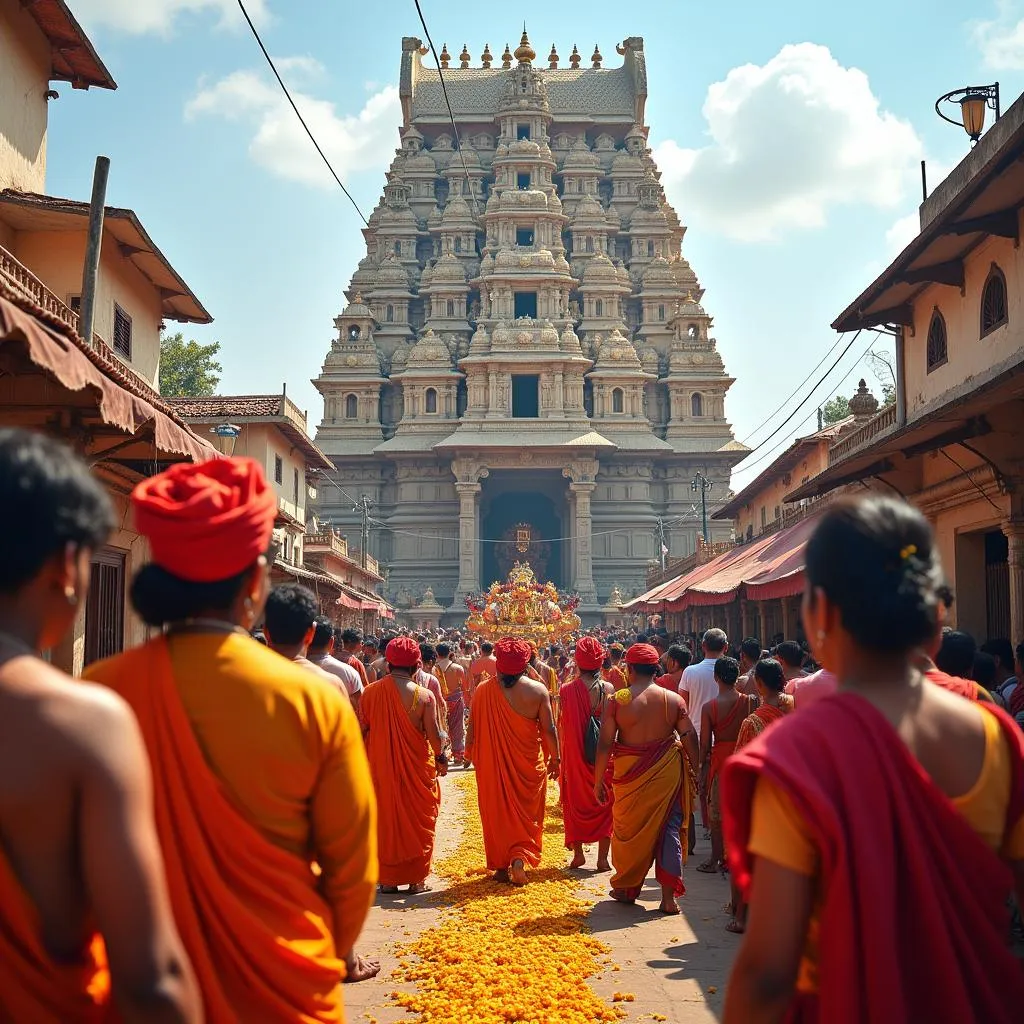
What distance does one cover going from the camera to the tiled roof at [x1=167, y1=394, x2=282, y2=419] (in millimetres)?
27688

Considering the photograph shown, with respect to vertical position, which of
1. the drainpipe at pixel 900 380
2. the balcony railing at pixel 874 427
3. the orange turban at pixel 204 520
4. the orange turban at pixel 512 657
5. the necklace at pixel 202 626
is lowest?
the orange turban at pixel 512 657

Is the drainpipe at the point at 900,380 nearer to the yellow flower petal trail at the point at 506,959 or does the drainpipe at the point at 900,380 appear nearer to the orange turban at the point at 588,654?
the orange turban at the point at 588,654

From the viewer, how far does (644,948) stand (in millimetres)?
6801

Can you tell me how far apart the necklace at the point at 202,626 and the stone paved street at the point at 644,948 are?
3.38 meters

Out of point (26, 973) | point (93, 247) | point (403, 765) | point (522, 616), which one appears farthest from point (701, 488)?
point (26, 973)

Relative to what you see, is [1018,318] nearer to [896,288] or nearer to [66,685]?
[896,288]

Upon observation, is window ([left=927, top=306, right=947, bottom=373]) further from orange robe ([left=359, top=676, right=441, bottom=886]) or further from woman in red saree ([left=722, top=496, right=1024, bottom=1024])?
woman in red saree ([left=722, top=496, right=1024, bottom=1024])

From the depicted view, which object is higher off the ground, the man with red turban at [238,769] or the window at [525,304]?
the window at [525,304]

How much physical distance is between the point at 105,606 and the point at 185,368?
4281 centimetres

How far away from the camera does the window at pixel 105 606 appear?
1287cm

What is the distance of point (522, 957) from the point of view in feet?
20.9

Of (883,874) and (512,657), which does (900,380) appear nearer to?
(512,657)

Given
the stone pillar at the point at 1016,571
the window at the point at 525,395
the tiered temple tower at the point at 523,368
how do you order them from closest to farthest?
the stone pillar at the point at 1016,571 < the tiered temple tower at the point at 523,368 < the window at the point at 525,395

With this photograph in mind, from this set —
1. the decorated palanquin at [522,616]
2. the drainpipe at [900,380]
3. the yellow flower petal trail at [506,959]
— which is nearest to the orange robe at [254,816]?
the yellow flower petal trail at [506,959]
